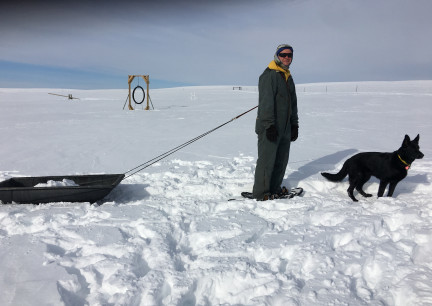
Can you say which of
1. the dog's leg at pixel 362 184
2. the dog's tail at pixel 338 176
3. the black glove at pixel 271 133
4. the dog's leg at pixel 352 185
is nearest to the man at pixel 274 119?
the black glove at pixel 271 133

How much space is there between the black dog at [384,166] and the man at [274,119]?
1002mm

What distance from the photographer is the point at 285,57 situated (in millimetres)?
3977

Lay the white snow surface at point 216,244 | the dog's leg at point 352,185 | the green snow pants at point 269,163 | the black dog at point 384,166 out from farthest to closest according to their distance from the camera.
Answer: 1. the dog's leg at point 352,185
2. the green snow pants at point 269,163
3. the black dog at point 384,166
4. the white snow surface at point 216,244

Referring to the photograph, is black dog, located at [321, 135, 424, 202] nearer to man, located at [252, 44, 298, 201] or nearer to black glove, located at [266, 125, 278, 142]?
man, located at [252, 44, 298, 201]

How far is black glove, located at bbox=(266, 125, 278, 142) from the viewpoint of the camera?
13.0 ft

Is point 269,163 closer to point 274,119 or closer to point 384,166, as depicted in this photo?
point 274,119

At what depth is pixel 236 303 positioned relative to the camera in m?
2.24

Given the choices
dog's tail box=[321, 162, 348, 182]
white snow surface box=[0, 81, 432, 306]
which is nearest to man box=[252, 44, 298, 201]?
white snow surface box=[0, 81, 432, 306]

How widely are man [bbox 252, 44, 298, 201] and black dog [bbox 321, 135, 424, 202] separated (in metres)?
1.00

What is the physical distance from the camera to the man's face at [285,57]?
13.0 feet

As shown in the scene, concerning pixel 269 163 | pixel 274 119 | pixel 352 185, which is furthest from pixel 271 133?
pixel 352 185

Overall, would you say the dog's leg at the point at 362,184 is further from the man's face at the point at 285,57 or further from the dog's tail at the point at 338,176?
the man's face at the point at 285,57

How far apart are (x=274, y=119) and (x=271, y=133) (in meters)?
0.19

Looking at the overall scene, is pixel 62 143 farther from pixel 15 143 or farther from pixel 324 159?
pixel 324 159
